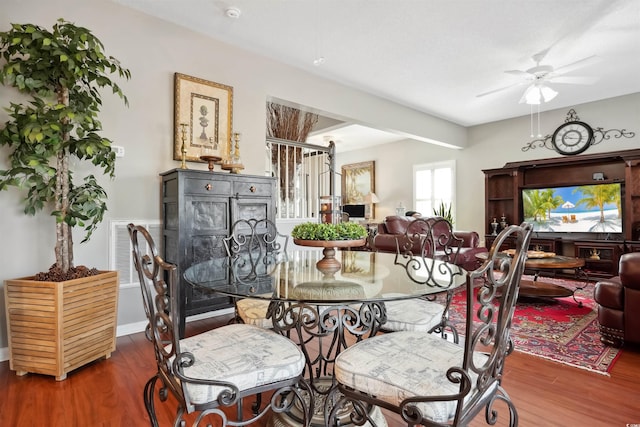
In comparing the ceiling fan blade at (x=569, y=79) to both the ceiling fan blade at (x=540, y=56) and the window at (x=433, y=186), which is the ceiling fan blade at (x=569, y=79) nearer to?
the ceiling fan blade at (x=540, y=56)

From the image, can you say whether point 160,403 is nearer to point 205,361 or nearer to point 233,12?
point 205,361

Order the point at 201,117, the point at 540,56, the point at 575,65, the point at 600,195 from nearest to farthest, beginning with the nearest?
the point at 201,117
the point at 540,56
the point at 575,65
the point at 600,195

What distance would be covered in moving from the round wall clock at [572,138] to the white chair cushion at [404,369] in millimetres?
5909

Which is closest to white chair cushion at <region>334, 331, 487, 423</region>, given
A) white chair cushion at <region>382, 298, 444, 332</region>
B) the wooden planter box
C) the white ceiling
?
white chair cushion at <region>382, 298, 444, 332</region>

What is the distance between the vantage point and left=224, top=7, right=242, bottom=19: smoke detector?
2.84 m

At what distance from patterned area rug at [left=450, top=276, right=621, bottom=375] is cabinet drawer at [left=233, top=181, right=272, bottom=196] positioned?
7.16 feet

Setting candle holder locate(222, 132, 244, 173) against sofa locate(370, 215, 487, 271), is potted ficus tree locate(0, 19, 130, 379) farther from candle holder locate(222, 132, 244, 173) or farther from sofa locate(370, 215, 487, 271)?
sofa locate(370, 215, 487, 271)

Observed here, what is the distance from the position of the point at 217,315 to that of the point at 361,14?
10.4 ft

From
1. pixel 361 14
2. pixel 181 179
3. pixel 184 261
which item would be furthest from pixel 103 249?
pixel 361 14

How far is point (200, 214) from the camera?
2.81m

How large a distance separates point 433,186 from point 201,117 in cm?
576

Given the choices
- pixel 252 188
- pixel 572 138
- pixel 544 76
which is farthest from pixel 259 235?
pixel 572 138

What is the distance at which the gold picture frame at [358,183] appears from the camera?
29.4ft

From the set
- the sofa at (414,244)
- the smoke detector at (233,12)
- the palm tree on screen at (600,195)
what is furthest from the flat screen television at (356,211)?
the smoke detector at (233,12)
